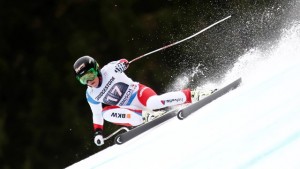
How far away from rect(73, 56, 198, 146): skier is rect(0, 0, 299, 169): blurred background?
8522 millimetres

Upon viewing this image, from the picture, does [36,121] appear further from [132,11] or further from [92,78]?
[92,78]

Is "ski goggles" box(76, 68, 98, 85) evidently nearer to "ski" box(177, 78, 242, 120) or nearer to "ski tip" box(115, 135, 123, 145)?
"ski tip" box(115, 135, 123, 145)

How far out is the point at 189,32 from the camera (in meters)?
18.0

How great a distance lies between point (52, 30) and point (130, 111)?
1299cm

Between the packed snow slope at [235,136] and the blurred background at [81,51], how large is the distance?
31.1 feet

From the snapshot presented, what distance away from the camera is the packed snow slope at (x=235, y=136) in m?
3.12

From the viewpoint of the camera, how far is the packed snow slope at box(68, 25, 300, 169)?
3.12m

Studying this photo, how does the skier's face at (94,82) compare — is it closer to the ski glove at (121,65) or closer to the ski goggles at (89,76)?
the ski goggles at (89,76)

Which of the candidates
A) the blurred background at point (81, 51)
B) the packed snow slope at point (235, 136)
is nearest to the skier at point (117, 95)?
the packed snow slope at point (235, 136)

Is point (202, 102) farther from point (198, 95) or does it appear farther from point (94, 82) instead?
point (94, 82)

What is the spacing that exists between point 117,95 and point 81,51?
1138cm

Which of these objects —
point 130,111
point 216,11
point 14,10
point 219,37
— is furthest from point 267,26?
point 130,111

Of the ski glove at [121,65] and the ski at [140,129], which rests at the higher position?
the ski glove at [121,65]

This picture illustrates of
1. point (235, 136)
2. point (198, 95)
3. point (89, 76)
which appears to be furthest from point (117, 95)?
point (235, 136)
